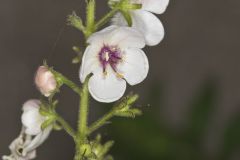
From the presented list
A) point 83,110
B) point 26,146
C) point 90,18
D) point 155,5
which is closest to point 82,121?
point 83,110

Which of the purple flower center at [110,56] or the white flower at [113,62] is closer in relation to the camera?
the white flower at [113,62]

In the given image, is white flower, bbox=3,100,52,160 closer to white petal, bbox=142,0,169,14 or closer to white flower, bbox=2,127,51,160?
white flower, bbox=2,127,51,160

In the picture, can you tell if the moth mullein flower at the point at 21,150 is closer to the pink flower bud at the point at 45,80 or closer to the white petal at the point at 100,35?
the pink flower bud at the point at 45,80

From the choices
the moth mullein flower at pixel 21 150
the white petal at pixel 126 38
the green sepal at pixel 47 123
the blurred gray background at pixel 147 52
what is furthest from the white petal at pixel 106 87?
the blurred gray background at pixel 147 52

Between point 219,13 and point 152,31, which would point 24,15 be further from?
point 152,31

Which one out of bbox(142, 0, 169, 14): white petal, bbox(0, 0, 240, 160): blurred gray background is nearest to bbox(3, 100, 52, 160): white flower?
bbox(142, 0, 169, 14): white petal
